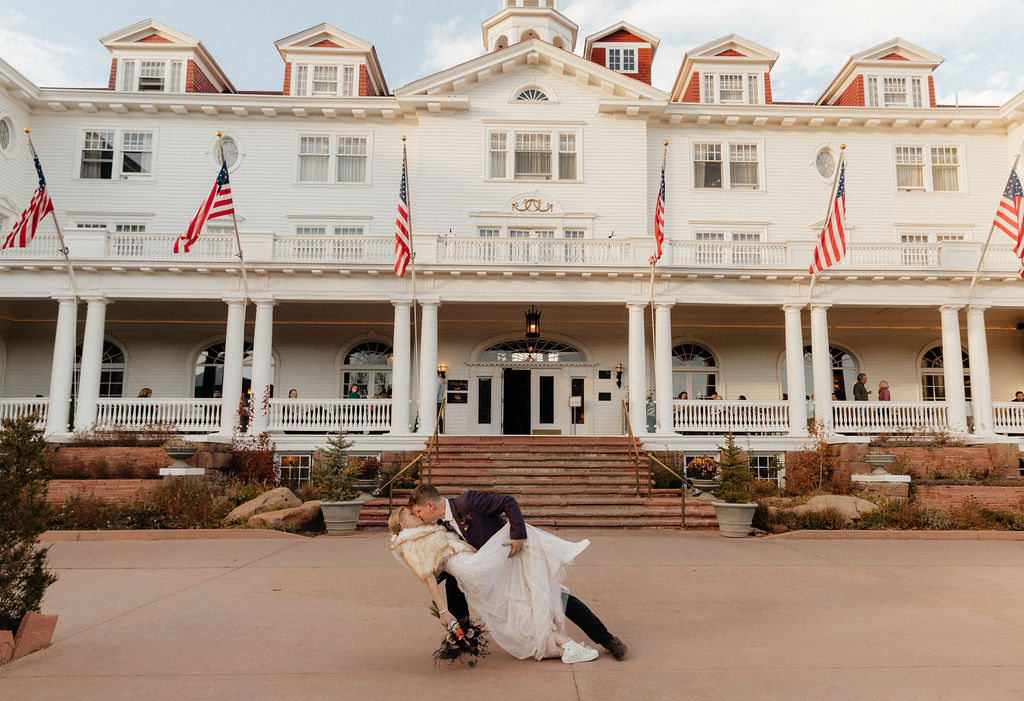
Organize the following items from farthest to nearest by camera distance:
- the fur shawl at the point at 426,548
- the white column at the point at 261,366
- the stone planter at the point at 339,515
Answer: the white column at the point at 261,366
the stone planter at the point at 339,515
the fur shawl at the point at 426,548

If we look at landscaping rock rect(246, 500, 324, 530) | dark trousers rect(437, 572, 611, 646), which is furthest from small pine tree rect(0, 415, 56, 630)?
landscaping rock rect(246, 500, 324, 530)

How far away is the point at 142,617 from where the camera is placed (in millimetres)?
7062

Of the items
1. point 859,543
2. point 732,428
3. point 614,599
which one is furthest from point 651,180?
point 614,599

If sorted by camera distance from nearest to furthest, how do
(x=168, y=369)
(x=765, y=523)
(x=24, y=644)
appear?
(x=24, y=644), (x=765, y=523), (x=168, y=369)

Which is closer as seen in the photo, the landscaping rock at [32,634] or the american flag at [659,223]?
the landscaping rock at [32,634]

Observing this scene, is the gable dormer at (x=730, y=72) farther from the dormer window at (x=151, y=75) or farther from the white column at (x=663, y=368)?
the dormer window at (x=151, y=75)

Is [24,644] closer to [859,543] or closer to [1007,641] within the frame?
[1007,641]

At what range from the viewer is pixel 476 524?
5664 mm

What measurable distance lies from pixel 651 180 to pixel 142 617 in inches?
827

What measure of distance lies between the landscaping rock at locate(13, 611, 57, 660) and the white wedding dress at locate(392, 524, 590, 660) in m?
2.89

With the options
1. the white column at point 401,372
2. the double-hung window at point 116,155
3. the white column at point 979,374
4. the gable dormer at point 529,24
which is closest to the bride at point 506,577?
the white column at point 401,372

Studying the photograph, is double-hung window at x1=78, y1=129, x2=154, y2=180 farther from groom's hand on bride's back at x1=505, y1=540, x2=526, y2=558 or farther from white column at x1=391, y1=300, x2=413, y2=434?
groom's hand on bride's back at x1=505, y1=540, x2=526, y2=558

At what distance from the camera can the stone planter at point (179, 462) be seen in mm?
16562

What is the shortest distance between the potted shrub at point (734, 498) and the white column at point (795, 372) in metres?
5.86
